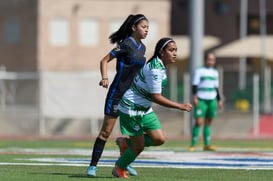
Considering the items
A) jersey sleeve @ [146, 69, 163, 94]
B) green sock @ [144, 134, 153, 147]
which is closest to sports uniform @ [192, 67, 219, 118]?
green sock @ [144, 134, 153, 147]

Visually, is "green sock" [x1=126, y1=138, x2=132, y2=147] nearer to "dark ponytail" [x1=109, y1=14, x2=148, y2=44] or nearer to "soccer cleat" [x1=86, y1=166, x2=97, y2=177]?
"soccer cleat" [x1=86, y1=166, x2=97, y2=177]

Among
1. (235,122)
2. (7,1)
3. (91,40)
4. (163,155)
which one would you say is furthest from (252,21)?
(163,155)

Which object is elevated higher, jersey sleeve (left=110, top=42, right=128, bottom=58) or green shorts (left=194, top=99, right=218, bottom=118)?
jersey sleeve (left=110, top=42, right=128, bottom=58)

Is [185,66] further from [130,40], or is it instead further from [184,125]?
[130,40]

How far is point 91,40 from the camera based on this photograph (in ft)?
182

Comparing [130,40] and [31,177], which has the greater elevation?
[130,40]

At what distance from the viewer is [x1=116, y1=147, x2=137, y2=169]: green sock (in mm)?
13930

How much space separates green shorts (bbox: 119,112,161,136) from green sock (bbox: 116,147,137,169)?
0.27 m

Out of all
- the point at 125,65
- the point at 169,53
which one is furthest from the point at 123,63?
the point at 169,53

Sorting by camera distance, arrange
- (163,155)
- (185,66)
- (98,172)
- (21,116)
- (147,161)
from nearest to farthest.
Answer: (98,172) → (147,161) → (163,155) → (21,116) → (185,66)

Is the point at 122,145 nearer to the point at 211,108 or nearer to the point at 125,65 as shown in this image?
the point at 125,65

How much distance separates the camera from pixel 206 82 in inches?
873

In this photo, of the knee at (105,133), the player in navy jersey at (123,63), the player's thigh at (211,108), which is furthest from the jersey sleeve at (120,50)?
the player's thigh at (211,108)

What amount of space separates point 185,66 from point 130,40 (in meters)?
34.3
